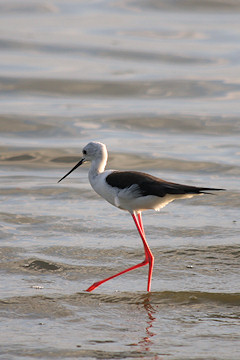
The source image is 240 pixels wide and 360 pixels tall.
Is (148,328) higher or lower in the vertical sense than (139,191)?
lower

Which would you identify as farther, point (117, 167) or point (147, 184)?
point (117, 167)

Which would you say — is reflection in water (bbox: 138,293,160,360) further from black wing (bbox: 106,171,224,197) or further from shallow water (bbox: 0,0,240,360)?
black wing (bbox: 106,171,224,197)

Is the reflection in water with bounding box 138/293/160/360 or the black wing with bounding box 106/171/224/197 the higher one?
the black wing with bounding box 106/171/224/197

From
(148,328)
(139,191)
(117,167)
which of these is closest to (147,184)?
(139,191)

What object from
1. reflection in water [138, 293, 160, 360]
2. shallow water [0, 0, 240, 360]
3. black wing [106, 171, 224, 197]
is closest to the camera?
reflection in water [138, 293, 160, 360]

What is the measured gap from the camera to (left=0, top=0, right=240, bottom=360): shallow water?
5570 millimetres

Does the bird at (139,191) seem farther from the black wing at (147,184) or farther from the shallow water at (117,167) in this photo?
the shallow water at (117,167)

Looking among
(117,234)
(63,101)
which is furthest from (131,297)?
(63,101)

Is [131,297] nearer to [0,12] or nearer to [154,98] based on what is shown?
[154,98]

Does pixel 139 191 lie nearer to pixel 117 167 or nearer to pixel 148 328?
pixel 148 328

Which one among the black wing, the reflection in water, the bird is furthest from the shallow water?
the black wing

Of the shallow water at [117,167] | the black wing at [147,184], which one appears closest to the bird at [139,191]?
the black wing at [147,184]

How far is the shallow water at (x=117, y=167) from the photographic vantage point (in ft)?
18.3

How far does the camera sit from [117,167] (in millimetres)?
11117
